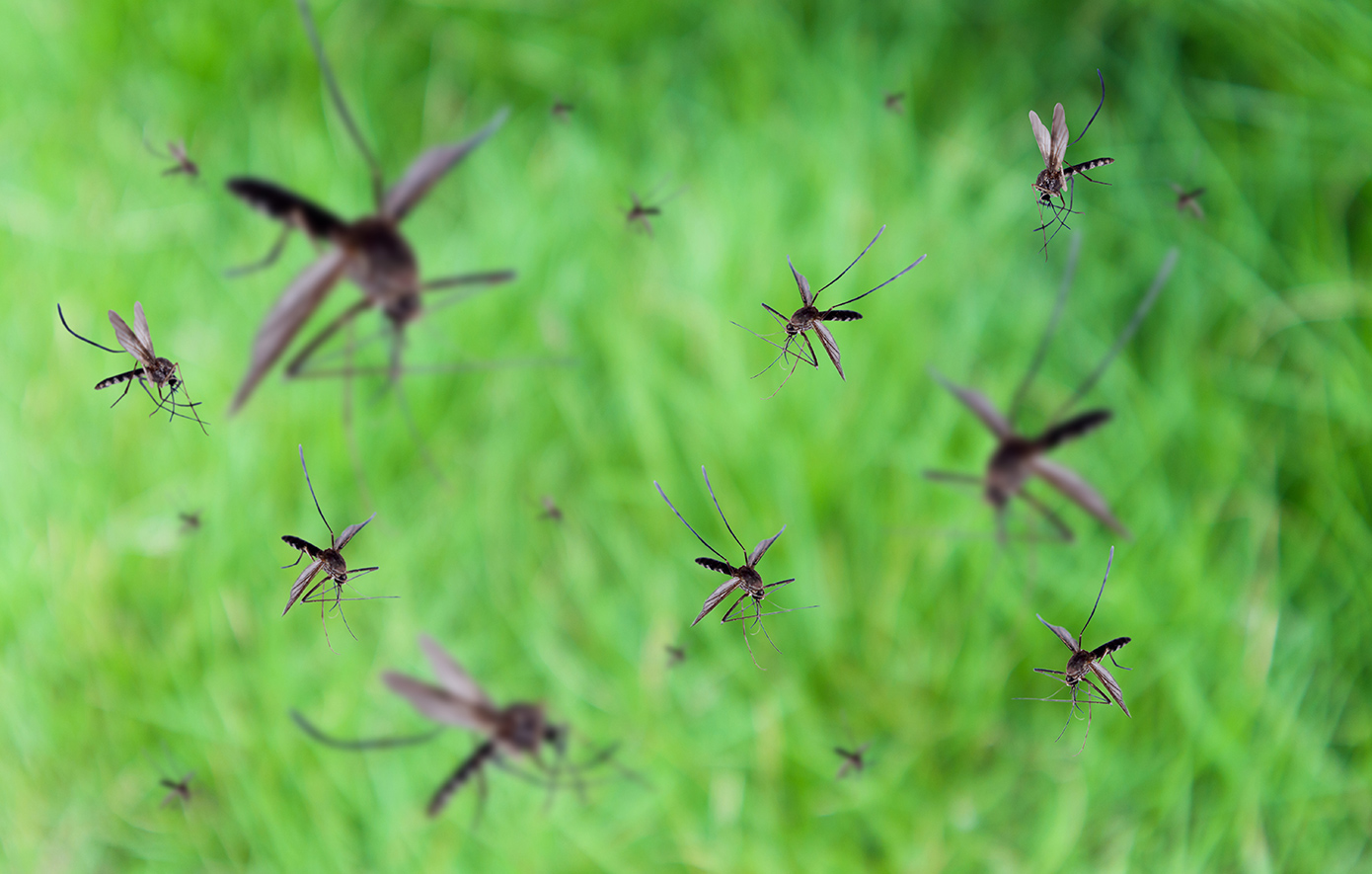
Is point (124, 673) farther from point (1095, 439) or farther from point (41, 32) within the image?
point (1095, 439)

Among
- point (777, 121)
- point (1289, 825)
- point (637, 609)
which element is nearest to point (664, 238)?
point (777, 121)

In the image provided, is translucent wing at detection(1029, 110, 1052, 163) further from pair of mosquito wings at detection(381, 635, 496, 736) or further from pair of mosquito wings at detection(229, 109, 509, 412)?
pair of mosquito wings at detection(381, 635, 496, 736)

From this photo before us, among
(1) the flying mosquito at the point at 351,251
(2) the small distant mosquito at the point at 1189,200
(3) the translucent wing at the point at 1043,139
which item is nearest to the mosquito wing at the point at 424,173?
(1) the flying mosquito at the point at 351,251

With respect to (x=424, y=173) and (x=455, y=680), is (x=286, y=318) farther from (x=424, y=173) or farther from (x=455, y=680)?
(x=455, y=680)

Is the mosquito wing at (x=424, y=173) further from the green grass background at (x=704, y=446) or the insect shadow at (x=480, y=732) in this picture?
the green grass background at (x=704, y=446)

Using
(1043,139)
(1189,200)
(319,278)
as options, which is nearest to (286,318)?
(319,278)

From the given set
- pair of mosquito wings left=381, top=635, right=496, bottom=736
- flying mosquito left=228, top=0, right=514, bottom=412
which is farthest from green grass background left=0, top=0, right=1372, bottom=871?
flying mosquito left=228, top=0, right=514, bottom=412

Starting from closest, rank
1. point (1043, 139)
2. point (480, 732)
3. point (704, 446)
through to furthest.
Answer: point (1043, 139), point (480, 732), point (704, 446)

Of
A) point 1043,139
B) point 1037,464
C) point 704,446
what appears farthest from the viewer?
point 704,446
